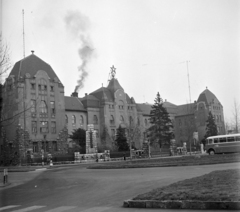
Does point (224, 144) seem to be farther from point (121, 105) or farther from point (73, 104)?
point (121, 105)

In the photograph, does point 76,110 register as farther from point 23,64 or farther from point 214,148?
point 214,148

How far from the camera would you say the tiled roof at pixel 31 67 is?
202 ft

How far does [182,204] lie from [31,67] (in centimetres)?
5811

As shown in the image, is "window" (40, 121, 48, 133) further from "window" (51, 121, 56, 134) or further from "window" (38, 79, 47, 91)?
"window" (38, 79, 47, 91)

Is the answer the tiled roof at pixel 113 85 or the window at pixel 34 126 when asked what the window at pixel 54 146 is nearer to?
the window at pixel 34 126

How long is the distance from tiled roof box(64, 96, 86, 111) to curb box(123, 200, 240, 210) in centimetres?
6223

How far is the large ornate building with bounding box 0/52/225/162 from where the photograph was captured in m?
58.0

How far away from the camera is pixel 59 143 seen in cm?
6253

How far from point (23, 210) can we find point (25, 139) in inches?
1943

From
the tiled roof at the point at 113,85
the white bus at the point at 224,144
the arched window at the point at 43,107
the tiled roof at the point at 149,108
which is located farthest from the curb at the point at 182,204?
the tiled roof at the point at 149,108

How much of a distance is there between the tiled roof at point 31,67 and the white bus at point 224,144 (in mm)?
34620

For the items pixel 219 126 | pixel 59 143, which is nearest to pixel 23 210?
pixel 59 143

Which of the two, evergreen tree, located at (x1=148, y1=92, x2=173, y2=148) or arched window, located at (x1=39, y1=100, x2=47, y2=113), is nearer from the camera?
arched window, located at (x1=39, y1=100, x2=47, y2=113)

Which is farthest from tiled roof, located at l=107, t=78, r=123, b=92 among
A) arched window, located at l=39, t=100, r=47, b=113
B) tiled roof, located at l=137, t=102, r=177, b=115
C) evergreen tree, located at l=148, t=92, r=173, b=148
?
arched window, located at l=39, t=100, r=47, b=113
